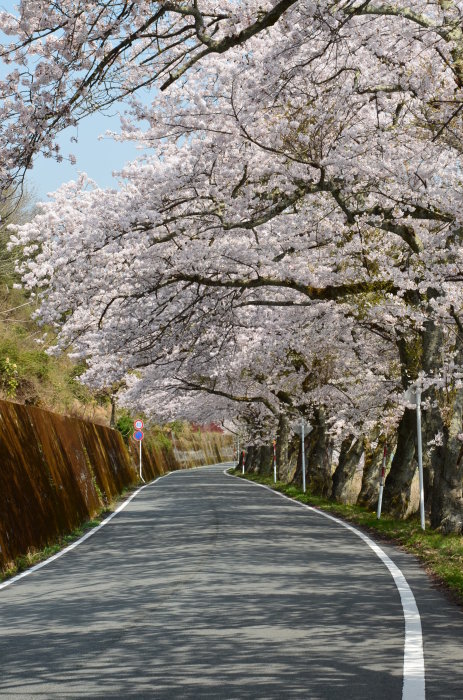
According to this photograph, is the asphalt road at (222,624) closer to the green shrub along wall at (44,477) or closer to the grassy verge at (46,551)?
the grassy verge at (46,551)

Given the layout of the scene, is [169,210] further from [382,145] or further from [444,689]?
[444,689]

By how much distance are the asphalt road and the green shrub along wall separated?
0.87 m

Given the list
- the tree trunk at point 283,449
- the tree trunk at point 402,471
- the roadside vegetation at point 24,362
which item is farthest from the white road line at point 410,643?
the tree trunk at point 283,449

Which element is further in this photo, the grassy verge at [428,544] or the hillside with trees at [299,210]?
the hillside with trees at [299,210]

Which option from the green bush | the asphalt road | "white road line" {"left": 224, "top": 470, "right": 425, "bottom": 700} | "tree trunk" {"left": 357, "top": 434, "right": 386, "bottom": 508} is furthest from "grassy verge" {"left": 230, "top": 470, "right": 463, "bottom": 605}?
the green bush

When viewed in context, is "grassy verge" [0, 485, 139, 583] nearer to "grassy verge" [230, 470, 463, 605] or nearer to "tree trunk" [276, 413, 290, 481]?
"grassy verge" [230, 470, 463, 605]

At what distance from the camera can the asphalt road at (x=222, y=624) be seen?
22.7ft

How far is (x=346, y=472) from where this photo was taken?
3331cm

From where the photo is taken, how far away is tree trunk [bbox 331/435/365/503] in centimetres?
3300

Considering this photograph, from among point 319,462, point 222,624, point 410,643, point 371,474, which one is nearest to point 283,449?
point 319,462

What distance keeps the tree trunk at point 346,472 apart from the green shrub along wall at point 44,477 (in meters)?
7.19

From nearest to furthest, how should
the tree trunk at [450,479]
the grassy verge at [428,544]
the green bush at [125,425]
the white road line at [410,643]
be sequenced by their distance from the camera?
the white road line at [410,643] < the grassy verge at [428,544] < the tree trunk at [450,479] < the green bush at [125,425]

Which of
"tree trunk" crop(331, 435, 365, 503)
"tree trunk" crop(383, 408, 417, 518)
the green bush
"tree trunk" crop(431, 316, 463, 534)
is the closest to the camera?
"tree trunk" crop(431, 316, 463, 534)

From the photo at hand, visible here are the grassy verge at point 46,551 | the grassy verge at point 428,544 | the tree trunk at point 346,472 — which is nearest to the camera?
the grassy verge at point 428,544
